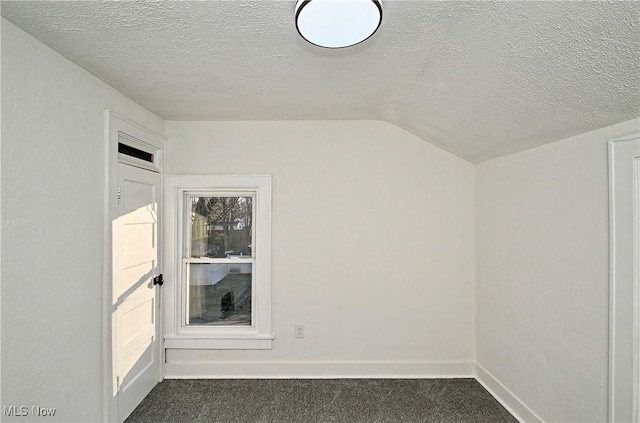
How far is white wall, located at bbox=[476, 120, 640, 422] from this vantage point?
1708 millimetres

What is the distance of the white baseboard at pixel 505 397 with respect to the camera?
2.20 meters

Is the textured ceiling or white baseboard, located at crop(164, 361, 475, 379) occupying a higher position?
the textured ceiling

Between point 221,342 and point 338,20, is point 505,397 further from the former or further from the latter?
point 338,20

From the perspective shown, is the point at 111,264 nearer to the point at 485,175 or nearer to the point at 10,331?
the point at 10,331

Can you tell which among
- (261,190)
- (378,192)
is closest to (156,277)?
(261,190)

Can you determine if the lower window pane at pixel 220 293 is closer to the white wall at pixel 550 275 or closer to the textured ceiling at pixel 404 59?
the textured ceiling at pixel 404 59

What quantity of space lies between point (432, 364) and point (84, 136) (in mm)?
3260

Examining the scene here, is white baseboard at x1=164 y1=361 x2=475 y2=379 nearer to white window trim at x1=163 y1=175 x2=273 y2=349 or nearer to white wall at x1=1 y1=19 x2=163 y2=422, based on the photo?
white window trim at x1=163 y1=175 x2=273 y2=349

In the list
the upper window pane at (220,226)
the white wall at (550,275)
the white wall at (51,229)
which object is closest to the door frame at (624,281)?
the white wall at (550,275)

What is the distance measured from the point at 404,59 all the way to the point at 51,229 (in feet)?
6.84

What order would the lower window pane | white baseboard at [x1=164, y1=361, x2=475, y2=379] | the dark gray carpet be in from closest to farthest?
the dark gray carpet < white baseboard at [x1=164, y1=361, x2=475, y2=379] < the lower window pane

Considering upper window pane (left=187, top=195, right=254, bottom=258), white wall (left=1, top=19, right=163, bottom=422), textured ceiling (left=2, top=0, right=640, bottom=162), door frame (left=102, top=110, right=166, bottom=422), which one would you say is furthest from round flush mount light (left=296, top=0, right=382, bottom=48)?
upper window pane (left=187, top=195, right=254, bottom=258)

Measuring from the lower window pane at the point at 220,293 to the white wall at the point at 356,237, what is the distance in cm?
31

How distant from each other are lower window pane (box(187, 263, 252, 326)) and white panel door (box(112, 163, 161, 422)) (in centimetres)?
36
